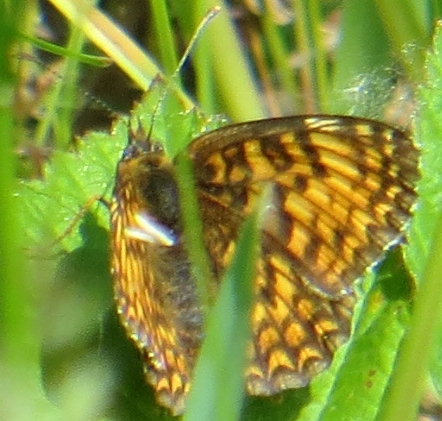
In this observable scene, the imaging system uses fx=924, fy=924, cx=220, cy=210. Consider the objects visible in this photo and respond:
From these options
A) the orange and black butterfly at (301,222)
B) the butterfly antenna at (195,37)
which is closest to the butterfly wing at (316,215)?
the orange and black butterfly at (301,222)

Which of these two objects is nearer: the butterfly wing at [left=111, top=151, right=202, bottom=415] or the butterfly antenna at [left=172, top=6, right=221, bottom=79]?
the butterfly wing at [left=111, top=151, right=202, bottom=415]

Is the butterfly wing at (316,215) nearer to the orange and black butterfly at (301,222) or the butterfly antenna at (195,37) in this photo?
the orange and black butterfly at (301,222)

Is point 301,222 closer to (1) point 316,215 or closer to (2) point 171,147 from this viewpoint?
(1) point 316,215

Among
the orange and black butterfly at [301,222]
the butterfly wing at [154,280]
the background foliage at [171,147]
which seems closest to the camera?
the background foliage at [171,147]

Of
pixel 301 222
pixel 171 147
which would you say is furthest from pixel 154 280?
pixel 171 147

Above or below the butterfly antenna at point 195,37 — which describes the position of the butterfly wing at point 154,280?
below

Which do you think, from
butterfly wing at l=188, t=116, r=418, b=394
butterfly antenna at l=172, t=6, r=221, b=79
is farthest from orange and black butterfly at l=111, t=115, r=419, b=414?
butterfly antenna at l=172, t=6, r=221, b=79

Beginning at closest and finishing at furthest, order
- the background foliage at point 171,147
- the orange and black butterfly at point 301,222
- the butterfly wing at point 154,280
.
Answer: the background foliage at point 171,147, the butterfly wing at point 154,280, the orange and black butterfly at point 301,222

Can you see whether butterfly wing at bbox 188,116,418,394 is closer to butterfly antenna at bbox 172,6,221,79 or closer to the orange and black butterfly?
the orange and black butterfly
